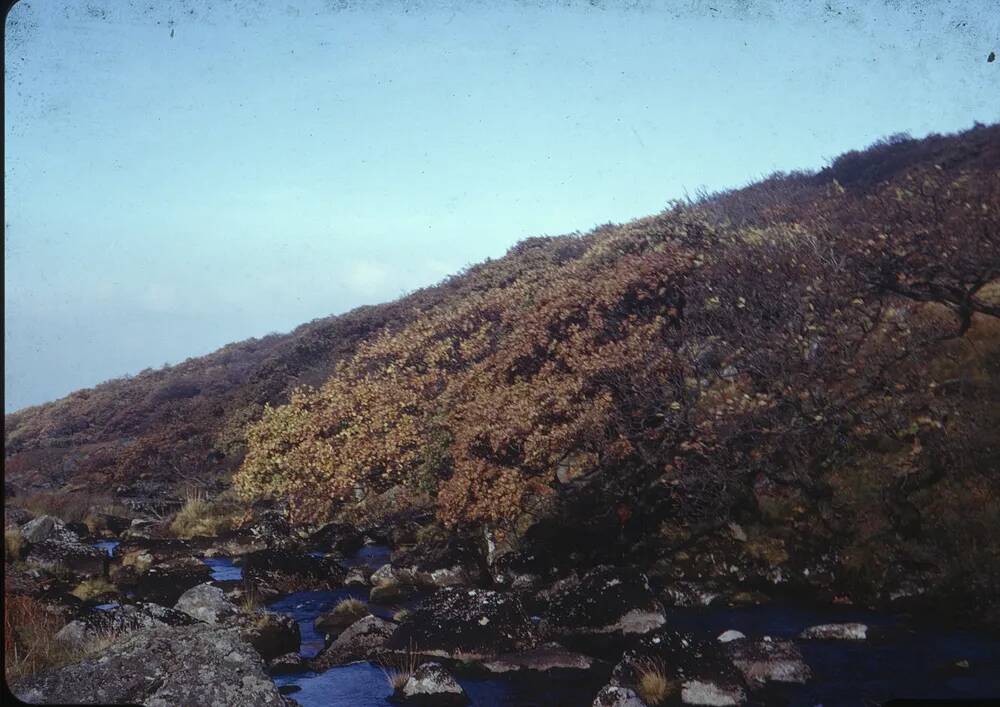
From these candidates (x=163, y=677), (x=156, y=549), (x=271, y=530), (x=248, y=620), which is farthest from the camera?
(x=271, y=530)

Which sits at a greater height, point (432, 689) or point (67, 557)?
point (67, 557)

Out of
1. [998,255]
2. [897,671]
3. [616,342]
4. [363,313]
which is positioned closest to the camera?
[897,671]

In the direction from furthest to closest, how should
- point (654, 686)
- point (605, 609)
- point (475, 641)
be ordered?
point (605, 609), point (475, 641), point (654, 686)

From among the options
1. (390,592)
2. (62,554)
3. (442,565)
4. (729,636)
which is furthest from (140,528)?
(729,636)

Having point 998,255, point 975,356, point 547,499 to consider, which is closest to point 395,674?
point 547,499

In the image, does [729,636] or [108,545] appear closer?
[729,636]

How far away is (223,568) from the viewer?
48.8 ft

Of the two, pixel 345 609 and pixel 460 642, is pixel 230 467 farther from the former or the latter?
pixel 460 642

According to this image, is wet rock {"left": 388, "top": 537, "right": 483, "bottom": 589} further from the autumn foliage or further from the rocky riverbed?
the autumn foliage

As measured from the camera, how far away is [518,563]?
12062mm

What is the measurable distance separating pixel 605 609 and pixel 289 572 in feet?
22.1

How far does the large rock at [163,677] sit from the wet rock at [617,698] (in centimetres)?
326

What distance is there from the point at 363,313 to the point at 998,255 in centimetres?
2477

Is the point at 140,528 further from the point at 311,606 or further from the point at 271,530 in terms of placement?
the point at 311,606
